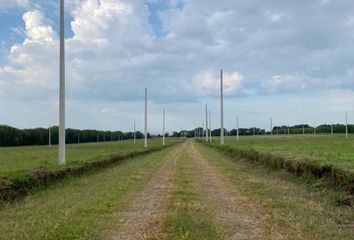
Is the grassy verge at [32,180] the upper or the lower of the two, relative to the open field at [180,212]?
upper

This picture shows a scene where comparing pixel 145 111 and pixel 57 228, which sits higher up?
pixel 145 111

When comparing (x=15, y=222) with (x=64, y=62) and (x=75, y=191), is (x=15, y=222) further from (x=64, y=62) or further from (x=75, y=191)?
(x=64, y=62)

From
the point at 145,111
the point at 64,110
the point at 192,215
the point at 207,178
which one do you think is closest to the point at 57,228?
the point at 192,215

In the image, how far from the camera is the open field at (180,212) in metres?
9.25

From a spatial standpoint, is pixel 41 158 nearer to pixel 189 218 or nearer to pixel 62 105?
pixel 62 105

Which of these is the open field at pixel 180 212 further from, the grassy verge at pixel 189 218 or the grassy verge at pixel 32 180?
the grassy verge at pixel 32 180

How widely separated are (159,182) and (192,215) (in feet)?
27.8

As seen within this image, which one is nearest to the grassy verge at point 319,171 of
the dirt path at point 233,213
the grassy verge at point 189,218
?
the dirt path at point 233,213

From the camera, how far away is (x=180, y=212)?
37.9 feet

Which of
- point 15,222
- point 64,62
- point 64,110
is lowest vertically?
point 15,222

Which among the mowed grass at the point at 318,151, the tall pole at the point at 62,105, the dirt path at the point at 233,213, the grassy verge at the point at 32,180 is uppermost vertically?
the tall pole at the point at 62,105

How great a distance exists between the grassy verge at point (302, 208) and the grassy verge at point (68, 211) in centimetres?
365

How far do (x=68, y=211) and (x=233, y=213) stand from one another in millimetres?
4026

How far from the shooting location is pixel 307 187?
17297 millimetres
